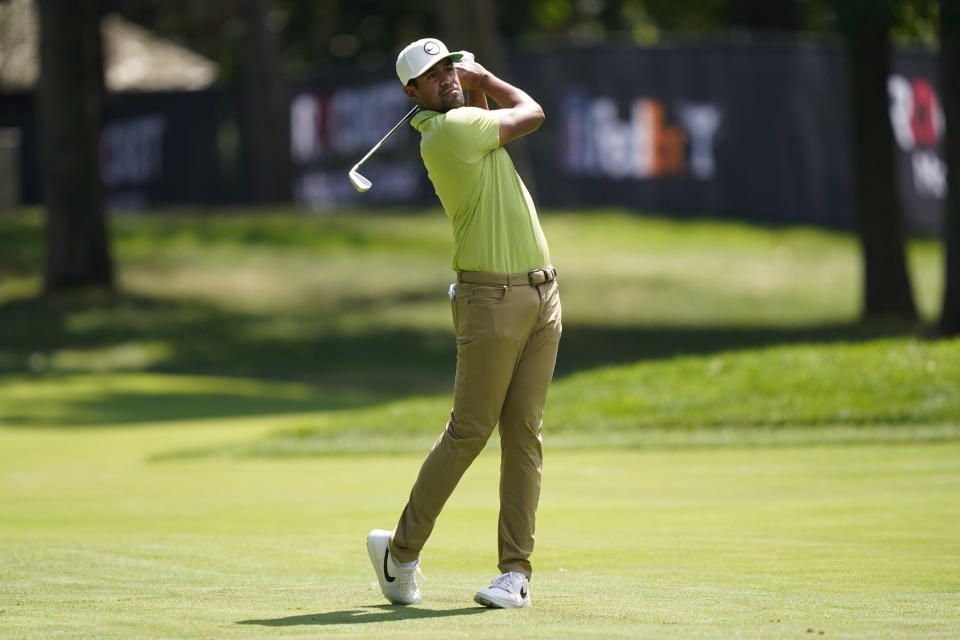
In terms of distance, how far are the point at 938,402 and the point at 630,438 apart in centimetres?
261

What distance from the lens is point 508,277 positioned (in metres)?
6.00

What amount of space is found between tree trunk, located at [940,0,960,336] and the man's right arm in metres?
11.2

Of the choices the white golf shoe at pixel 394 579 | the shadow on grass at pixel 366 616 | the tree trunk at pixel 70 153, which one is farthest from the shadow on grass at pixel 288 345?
the shadow on grass at pixel 366 616

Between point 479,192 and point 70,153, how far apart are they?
68.3 feet

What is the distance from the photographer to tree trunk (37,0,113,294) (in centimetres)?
2520

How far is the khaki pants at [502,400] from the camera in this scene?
6.00m

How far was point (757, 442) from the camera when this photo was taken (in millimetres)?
12883

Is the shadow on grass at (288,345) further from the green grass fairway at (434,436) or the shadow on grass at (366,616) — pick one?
the shadow on grass at (366,616)

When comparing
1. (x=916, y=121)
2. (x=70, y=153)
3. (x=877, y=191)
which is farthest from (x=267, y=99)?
(x=877, y=191)

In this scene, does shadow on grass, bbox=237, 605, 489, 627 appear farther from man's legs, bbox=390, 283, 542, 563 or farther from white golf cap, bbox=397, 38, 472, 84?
white golf cap, bbox=397, 38, 472, 84

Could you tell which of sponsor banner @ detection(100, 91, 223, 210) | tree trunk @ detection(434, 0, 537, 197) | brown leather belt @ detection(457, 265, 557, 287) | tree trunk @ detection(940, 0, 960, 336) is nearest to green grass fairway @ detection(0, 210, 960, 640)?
tree trunk @ detection(940, 0, 960, 336)

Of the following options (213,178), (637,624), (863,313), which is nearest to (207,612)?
(637,624)

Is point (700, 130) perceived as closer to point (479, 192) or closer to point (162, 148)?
point (162, 148)

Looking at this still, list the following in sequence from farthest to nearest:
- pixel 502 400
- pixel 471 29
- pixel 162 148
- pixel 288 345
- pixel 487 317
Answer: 1. pixel 162 148
2. pixel 471 29
3. pixel 288 345
4. pixel 502 400
5. pixel 487 317
